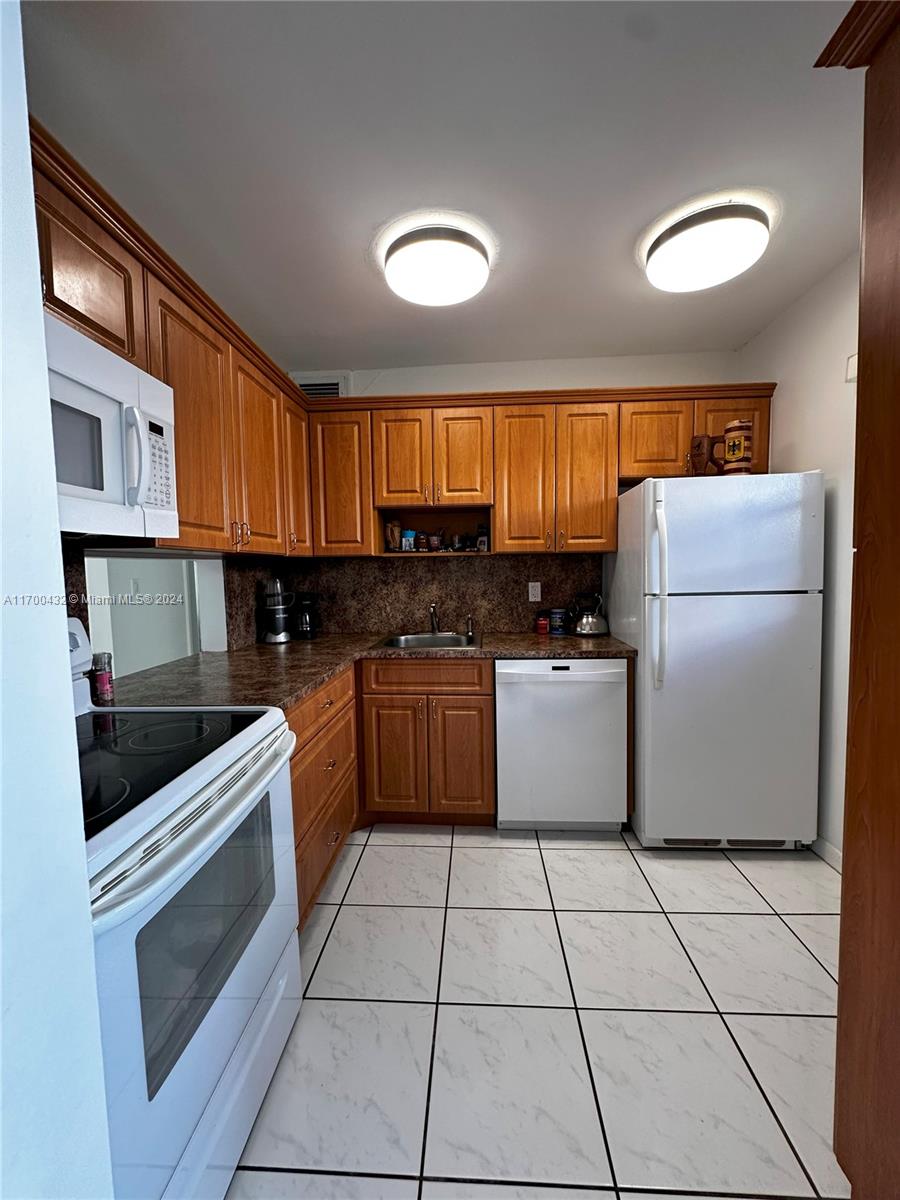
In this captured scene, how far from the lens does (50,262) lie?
3.67 ft

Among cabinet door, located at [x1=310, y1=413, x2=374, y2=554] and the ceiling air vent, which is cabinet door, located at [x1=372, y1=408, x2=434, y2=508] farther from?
the ceiling air vent

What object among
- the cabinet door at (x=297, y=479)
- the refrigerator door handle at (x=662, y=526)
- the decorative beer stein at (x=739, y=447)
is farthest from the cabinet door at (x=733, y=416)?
the cabinet door at (x=297, y=479)

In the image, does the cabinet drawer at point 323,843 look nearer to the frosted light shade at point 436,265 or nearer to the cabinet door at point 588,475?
the cabinet door at point 588,475

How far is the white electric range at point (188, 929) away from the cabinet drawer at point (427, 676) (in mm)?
1074

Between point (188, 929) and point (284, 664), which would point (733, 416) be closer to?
point (284, 664)

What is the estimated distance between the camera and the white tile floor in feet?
3.57

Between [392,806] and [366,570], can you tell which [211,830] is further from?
[366,570]

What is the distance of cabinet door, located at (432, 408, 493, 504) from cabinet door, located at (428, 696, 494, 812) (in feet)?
3.61

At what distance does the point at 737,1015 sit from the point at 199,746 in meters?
1.68

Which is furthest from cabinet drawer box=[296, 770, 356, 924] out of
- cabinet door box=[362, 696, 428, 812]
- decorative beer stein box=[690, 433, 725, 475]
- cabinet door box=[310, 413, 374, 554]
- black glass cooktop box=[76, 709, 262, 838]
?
decorative beer stein box=[690, 433, 725, 475]

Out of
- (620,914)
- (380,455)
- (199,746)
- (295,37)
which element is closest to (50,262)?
(295,37)

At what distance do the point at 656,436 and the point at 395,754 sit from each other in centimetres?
214

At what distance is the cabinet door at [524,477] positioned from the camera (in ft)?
8.77

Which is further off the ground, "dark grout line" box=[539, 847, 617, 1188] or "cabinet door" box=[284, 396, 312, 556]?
"cabinet door" box=[284, 396, 312, 556]
